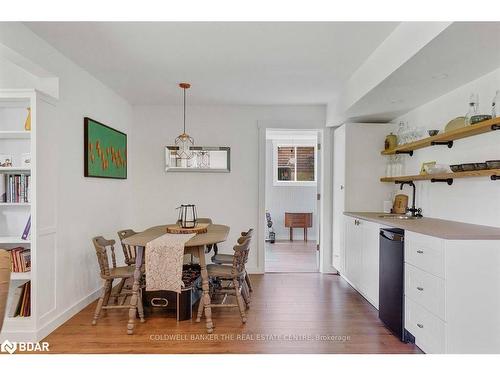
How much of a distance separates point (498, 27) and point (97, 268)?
3.99 metres

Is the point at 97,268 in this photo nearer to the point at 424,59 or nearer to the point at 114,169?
the point at 114,169

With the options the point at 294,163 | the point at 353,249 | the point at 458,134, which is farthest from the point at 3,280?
the point at 294,163

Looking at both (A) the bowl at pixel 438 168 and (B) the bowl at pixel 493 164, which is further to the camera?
(A) the bowl at pixel 438 168

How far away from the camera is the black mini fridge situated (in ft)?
8.51

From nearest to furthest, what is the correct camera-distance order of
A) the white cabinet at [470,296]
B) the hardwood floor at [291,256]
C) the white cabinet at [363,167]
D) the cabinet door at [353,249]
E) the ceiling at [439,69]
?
the ceiling at [439,69] → the white cabinet at [470,296] → the cabinet door at [353,249] → the white cabinet at [363,167] → the hardwood floor at [291,256]

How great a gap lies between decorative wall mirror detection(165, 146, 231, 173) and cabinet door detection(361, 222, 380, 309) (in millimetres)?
2210

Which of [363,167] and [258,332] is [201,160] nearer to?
[363,167]

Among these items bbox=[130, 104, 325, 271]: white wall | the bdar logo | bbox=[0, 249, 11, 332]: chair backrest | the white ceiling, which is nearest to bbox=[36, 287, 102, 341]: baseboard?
the bdar logo

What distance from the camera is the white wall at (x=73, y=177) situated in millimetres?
2750

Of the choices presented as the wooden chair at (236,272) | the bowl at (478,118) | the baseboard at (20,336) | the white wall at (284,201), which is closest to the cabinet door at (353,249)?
the wooden chair at (236,272)

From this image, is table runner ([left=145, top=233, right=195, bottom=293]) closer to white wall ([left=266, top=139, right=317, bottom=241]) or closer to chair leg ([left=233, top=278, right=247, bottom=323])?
chair leg ([left=233, top=278, right=247, bottom=323])

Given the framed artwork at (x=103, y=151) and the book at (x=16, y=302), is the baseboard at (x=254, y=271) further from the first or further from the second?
the book at (x=16, y=302)

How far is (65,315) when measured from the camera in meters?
3.00

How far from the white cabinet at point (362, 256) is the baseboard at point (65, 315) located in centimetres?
287
